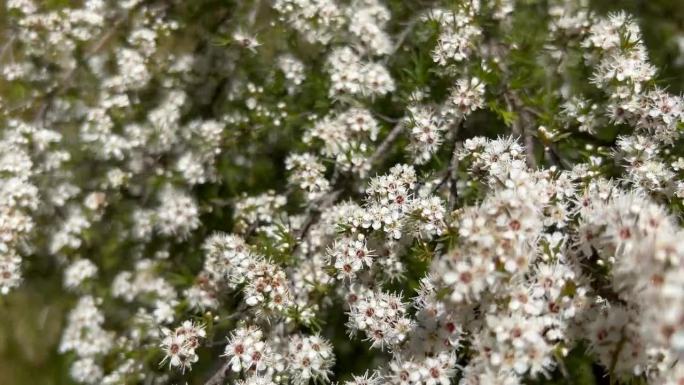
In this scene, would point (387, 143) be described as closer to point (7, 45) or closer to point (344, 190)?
point (344, 190)

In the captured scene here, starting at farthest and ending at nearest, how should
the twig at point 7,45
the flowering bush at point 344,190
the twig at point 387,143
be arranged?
the twig at point 7,45 < the twig at point 387,143 < the flowering bush at point 344,190

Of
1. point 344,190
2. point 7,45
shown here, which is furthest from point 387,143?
point 7,45

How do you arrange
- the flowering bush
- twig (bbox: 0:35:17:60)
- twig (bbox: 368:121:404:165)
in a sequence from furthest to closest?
1. twig (bbox: 0:35:17:60)
2. twig (bbox: 368:121:404:165)
3. the flowering bush

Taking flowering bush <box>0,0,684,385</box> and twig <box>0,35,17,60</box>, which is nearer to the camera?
flowering bush <box>0,0,684,385</box>

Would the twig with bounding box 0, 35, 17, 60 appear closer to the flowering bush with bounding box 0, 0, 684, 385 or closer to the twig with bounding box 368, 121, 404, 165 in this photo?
the flowering bush with bounding box 0, 0, 684, 385

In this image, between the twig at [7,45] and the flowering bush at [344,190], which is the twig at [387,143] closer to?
the flowering bush at [344,190]

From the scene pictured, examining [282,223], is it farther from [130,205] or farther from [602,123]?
[602,123]

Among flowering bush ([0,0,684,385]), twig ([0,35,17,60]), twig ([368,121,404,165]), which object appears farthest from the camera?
twig ([0,35,17,60])

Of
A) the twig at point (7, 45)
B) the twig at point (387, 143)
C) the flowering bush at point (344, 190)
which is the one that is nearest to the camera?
the flowering bush at point (344, 190)

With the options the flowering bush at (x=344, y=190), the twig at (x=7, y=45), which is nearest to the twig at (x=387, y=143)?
the flowering bush at (x=344, y=190)

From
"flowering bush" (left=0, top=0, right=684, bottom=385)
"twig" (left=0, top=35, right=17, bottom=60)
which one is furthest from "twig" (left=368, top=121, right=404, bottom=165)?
"twig" (left=0, top=35, right=17, bottom=60)
